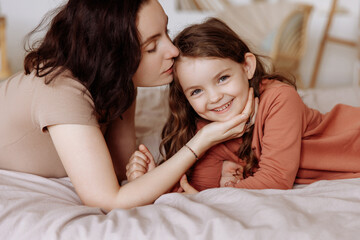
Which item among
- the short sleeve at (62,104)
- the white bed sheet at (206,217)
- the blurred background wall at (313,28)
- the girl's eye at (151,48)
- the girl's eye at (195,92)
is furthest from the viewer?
the blurred background wall at (313,28)

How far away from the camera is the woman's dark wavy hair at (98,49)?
3.43 feet

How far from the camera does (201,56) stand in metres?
1.18

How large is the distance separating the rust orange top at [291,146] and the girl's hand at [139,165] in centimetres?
17

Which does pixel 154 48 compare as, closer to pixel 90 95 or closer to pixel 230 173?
pixel 90 95

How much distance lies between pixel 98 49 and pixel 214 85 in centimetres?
34

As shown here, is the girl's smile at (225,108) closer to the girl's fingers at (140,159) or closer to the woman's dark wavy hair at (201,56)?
the woman's dark wavy hair at (201,56)

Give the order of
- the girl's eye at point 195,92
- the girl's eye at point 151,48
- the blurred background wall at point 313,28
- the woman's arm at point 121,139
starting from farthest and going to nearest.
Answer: the blurred background wall at point 313,28, the woman's arm at point 121,139, the girl's eye at point 195,92, the girl's eye at point 151,48

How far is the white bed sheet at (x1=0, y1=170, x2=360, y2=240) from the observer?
859mm

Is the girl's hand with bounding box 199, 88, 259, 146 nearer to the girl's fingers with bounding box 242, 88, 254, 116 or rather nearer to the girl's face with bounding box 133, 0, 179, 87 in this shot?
the girl's fingers with bounding box 242, 88, 254, 116

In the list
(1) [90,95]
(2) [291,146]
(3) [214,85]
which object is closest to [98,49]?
(1) [90,95]

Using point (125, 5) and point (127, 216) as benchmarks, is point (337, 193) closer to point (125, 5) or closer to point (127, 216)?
point (127, 216)

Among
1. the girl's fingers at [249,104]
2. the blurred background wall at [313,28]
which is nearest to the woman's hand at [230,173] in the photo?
the girl's fingers at [249,104]

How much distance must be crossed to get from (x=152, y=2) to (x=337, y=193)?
0.68 meters

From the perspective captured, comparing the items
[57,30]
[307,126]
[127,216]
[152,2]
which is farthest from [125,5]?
[307,126]
